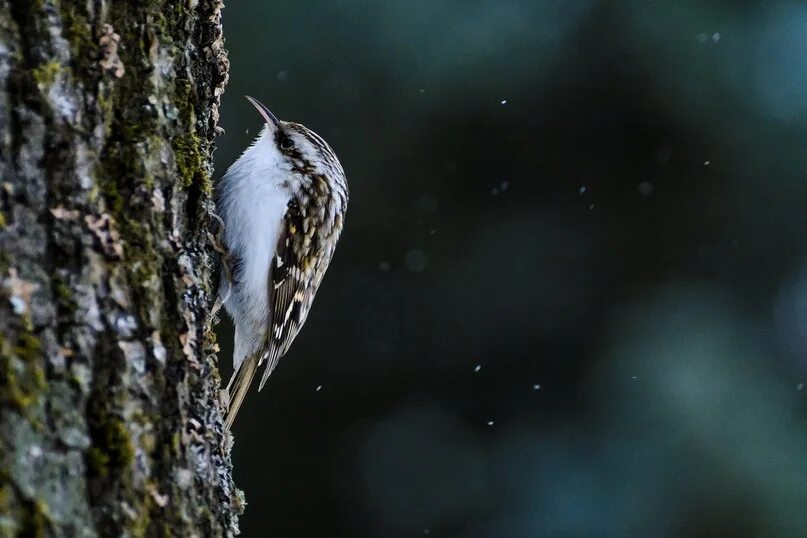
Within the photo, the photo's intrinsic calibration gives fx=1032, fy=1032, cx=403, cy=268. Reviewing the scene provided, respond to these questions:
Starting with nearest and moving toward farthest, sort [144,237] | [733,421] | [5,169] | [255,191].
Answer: [5,169]
[144,237]
[255,191]
[733,421]

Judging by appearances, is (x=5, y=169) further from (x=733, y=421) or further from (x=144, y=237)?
(x=733, y=421)

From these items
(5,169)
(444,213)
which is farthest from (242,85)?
(5,169)

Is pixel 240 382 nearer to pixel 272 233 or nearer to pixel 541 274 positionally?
pixel 272 233

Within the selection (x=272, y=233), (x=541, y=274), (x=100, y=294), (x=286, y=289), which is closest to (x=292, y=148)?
(x=272, y=233)

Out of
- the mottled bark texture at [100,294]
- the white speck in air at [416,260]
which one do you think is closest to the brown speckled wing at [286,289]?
the white speck in air at [416,260]

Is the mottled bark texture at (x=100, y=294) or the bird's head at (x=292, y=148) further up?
the mottled bark texture at (x=100, y=294)

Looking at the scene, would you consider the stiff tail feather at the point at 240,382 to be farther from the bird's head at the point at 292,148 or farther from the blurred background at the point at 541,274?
the blurred background at the point at 541,274
